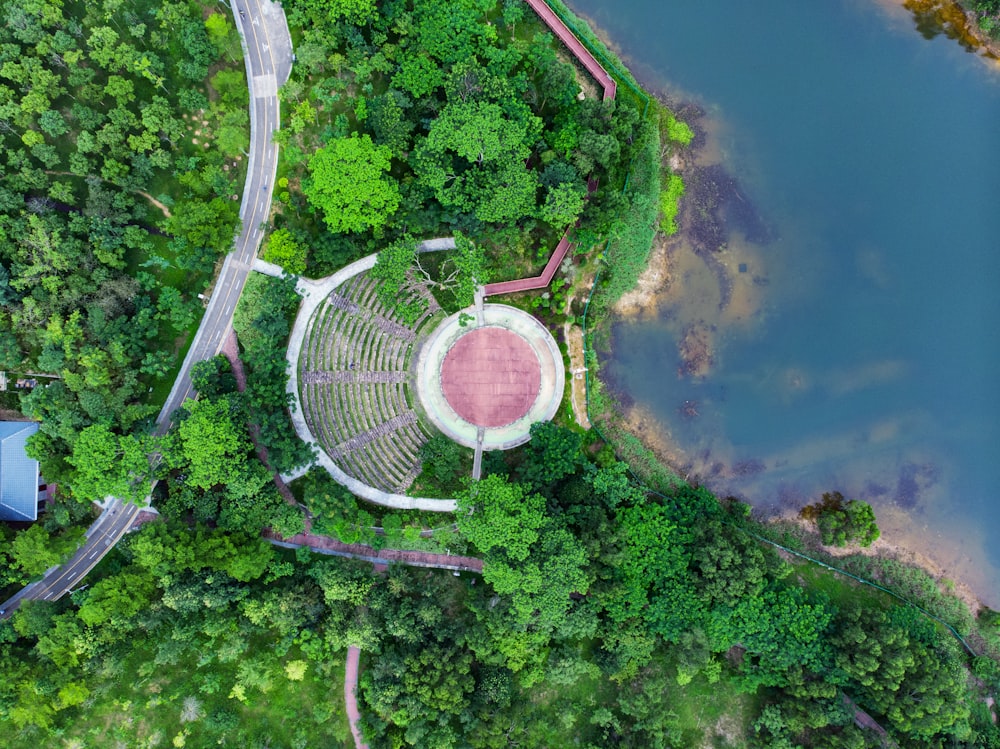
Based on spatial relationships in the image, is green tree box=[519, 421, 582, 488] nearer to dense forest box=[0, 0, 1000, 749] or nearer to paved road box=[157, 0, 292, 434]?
dense forest box=[0, 0, 1000, 749]

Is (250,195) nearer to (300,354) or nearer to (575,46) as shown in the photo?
(300,354)

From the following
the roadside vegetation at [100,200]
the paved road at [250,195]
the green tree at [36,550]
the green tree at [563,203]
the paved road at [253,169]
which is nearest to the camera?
the green tree at [36,550]

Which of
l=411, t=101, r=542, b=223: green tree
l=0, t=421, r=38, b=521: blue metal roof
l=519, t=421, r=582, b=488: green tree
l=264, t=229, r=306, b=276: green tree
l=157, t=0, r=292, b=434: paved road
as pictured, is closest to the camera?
l=411, t=101, r=542, b=223: green tree

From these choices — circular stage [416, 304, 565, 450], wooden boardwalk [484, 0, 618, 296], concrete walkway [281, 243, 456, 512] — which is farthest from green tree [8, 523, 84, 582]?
wooden boardwalk [484, 0, 618, 296]

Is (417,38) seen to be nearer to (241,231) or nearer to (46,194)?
(241,231)

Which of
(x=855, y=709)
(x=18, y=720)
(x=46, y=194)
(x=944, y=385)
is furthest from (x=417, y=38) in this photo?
(x=855, y=709)

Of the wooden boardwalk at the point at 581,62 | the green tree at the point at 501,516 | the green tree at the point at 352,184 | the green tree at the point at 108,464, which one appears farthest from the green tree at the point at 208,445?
the wooden boardwalk at the point at 581,62

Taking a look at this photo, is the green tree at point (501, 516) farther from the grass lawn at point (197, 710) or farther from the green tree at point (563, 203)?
the green tree at point (563, 203)

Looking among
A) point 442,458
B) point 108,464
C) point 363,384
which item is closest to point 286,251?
point 363,384
